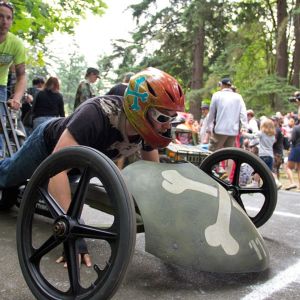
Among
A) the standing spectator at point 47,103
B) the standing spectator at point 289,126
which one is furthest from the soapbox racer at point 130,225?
the standing spectator at point 289,126

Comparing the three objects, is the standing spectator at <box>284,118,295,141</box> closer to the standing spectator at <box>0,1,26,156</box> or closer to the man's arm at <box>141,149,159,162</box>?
the standing spectator at <box>0,1,26,156</box>

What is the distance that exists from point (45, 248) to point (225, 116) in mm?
5614

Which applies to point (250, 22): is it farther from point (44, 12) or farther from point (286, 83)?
point (44, 12)

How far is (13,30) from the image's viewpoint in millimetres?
6586

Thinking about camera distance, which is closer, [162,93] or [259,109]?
[162,93]

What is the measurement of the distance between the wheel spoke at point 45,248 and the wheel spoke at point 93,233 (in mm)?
124

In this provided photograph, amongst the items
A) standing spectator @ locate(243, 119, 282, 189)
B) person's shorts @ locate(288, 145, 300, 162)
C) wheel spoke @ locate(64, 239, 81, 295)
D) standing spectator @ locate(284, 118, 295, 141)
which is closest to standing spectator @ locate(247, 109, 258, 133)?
standing spectator @ locate(284, 118, 295, 141)

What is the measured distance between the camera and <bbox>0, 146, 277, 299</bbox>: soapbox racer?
1.86m

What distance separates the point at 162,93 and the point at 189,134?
7.56m

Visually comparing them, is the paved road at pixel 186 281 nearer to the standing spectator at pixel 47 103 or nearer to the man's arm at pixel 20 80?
the man's arm at pixel 20 80

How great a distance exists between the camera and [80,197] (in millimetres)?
2016

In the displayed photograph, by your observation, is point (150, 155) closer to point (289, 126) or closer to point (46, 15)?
point (46, 15)

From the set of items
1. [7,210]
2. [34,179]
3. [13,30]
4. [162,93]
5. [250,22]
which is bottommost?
[7,210]

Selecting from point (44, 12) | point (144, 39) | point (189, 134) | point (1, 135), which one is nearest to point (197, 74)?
point (144, 39)
